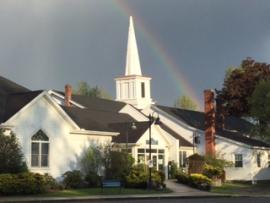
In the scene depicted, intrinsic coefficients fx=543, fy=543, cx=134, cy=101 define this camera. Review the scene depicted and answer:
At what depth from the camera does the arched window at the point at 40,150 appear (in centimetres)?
4041

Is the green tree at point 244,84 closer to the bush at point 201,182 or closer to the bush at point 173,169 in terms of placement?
the bush at point 173,169

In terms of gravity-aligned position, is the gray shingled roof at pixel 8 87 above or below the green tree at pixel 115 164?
above

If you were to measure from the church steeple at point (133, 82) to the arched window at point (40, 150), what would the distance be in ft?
126


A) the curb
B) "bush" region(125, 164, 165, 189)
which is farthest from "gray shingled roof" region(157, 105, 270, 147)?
the curb

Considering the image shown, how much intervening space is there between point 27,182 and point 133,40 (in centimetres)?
4805

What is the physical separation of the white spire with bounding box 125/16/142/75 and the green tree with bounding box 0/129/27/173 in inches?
1761

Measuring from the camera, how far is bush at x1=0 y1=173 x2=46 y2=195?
34.3 m

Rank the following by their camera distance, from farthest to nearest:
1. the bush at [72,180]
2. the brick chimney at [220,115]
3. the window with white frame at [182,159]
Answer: the brick chimney at [220,115] → the window with white frame at [182,159] → the bush at [72,180]

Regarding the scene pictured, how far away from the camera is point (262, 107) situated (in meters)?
52.8

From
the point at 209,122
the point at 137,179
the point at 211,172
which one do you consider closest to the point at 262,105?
the point at 211,172

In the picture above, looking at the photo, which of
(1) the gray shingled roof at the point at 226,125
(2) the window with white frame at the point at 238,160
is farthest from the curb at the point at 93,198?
(1) the gray shingled roof at the point at 226,125

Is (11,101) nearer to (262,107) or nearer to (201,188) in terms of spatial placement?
(201,188)

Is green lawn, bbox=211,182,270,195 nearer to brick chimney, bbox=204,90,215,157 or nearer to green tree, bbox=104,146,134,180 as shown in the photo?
brick chimney, bbox=204,90,215,157

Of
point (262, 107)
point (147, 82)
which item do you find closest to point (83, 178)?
point (262, 107)
